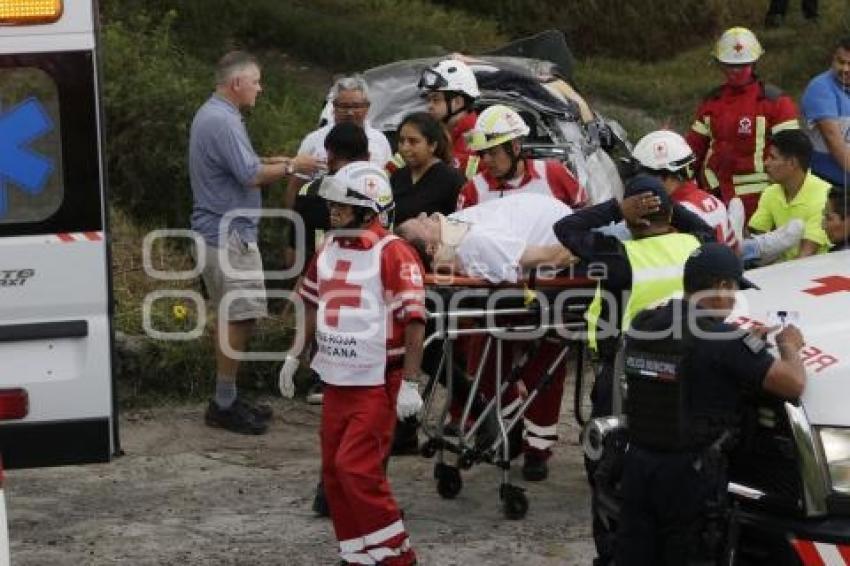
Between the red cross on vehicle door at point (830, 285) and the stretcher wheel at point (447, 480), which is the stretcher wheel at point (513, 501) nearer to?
the stretcher wheel at point (447, 480)

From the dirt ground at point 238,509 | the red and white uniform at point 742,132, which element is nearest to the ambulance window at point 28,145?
the dirt ground at point 238,509

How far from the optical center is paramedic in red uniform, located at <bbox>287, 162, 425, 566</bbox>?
691 cm

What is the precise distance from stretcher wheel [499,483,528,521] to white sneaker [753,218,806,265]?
5.03ft

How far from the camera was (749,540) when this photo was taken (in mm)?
5824

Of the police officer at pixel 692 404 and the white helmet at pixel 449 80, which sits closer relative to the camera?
the police officer at pixel 692 404

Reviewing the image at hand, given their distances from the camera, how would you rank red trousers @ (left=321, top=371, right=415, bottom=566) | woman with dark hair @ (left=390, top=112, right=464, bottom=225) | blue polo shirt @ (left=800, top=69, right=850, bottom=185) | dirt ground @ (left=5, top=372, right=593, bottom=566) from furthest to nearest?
blue polo shirt @ (left=800, top=69, right=850, bottom=185) → woman with dark hair @ (left=390, top=112, right=464, bottom=225) → dirt ground @ (left=5, top=372, right=593, bottom=566) → red trousers @ (left=321, top=371, right=415, bottom=566)

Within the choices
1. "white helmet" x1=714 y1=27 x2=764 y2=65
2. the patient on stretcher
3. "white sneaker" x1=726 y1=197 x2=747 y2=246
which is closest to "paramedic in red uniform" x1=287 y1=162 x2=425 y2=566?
the patient on stretcher

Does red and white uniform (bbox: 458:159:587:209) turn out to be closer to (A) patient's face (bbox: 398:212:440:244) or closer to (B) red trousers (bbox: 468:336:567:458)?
(A) patient's face (bbox: 398:212:440:244)

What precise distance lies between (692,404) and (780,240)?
2612 millimetres

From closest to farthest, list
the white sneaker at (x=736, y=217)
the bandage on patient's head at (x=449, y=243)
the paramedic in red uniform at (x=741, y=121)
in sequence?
1. the bandage on patient's head at (x=449, y=243)
2. the white sneaker at (x=736, y=217)
3. the paramedic in red uniform at (x=741, y=121)

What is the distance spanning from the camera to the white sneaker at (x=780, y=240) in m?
8.20

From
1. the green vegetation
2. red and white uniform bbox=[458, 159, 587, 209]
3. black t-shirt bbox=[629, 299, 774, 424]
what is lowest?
black t-shirt bbox=[629, 299, 774, 424]

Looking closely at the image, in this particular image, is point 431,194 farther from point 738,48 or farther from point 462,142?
point 738,48

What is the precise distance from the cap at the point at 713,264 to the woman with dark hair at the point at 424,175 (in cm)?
271
